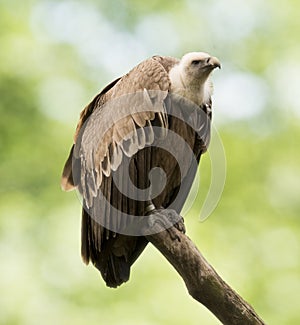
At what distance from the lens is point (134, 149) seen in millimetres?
4527

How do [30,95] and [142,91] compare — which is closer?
[142,91]

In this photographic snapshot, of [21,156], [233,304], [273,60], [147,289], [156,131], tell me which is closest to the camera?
[233,304]

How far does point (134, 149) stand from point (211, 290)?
3.03ft

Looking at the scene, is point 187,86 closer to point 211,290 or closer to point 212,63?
point 212,63

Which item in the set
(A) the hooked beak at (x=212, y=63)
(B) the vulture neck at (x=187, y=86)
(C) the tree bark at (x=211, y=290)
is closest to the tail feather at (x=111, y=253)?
(C) the tree bark at (x=211, y=290)

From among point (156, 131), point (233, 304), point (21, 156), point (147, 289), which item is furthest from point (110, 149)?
point (21, 156)

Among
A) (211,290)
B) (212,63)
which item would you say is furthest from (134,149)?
(211,290)

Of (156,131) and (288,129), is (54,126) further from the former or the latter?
(156,131)

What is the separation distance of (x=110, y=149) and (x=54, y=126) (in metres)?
2.74

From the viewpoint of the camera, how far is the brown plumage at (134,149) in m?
4.53

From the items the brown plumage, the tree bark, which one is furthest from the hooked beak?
the tree bark

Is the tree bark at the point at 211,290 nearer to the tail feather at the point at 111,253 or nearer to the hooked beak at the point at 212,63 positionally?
the tail feather at the point at 111,253

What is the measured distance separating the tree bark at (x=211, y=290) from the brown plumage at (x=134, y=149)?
50 cm

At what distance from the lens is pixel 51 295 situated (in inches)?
263
